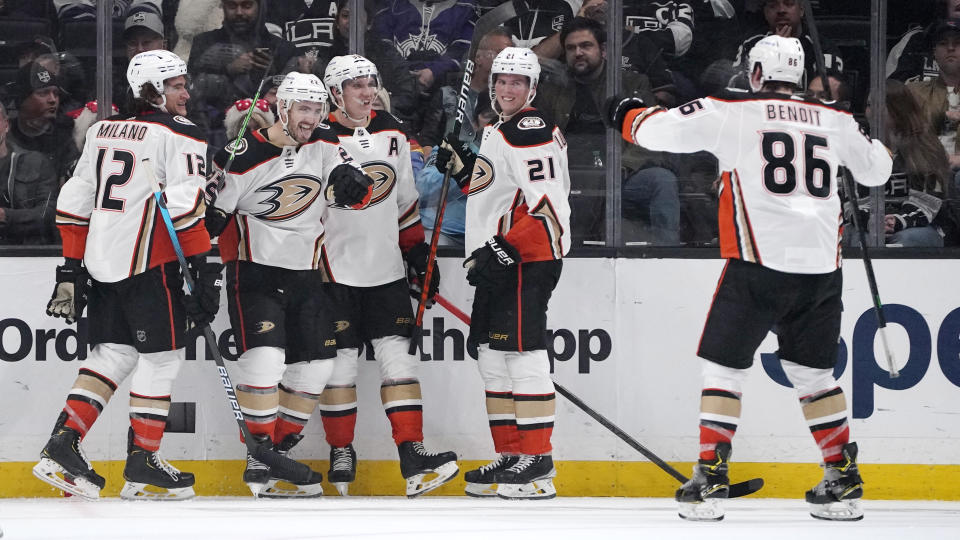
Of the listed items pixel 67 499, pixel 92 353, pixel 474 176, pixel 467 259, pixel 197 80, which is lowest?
pixel 67 499

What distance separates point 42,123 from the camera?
14.4 feet

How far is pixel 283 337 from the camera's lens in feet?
13.6

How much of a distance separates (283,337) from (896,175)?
2.16m

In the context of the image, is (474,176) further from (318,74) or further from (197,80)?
(197,80)

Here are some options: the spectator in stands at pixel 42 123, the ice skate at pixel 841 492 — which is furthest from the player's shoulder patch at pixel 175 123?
the ice skate at pixel 841 492

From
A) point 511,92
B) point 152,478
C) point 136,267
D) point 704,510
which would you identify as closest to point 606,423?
point 704,510

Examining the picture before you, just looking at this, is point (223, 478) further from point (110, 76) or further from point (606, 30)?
point (606, 30)

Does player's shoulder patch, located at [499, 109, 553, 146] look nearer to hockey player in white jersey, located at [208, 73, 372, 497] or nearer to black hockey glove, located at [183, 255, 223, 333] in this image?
hockey player in white jersey, located at [208, 73, 372, 497]

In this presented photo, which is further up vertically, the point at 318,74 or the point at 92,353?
the point at 318,74

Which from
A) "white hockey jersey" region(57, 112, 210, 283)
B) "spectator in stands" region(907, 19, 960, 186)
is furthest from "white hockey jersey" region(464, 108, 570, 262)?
"spectator in stands" region(907, 19, 960, 186)

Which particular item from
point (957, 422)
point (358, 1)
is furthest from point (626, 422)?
point (358, 1)

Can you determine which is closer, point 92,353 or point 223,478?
point 92,353

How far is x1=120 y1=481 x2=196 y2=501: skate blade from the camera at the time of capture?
409cm

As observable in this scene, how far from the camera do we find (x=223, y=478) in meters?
4.36
